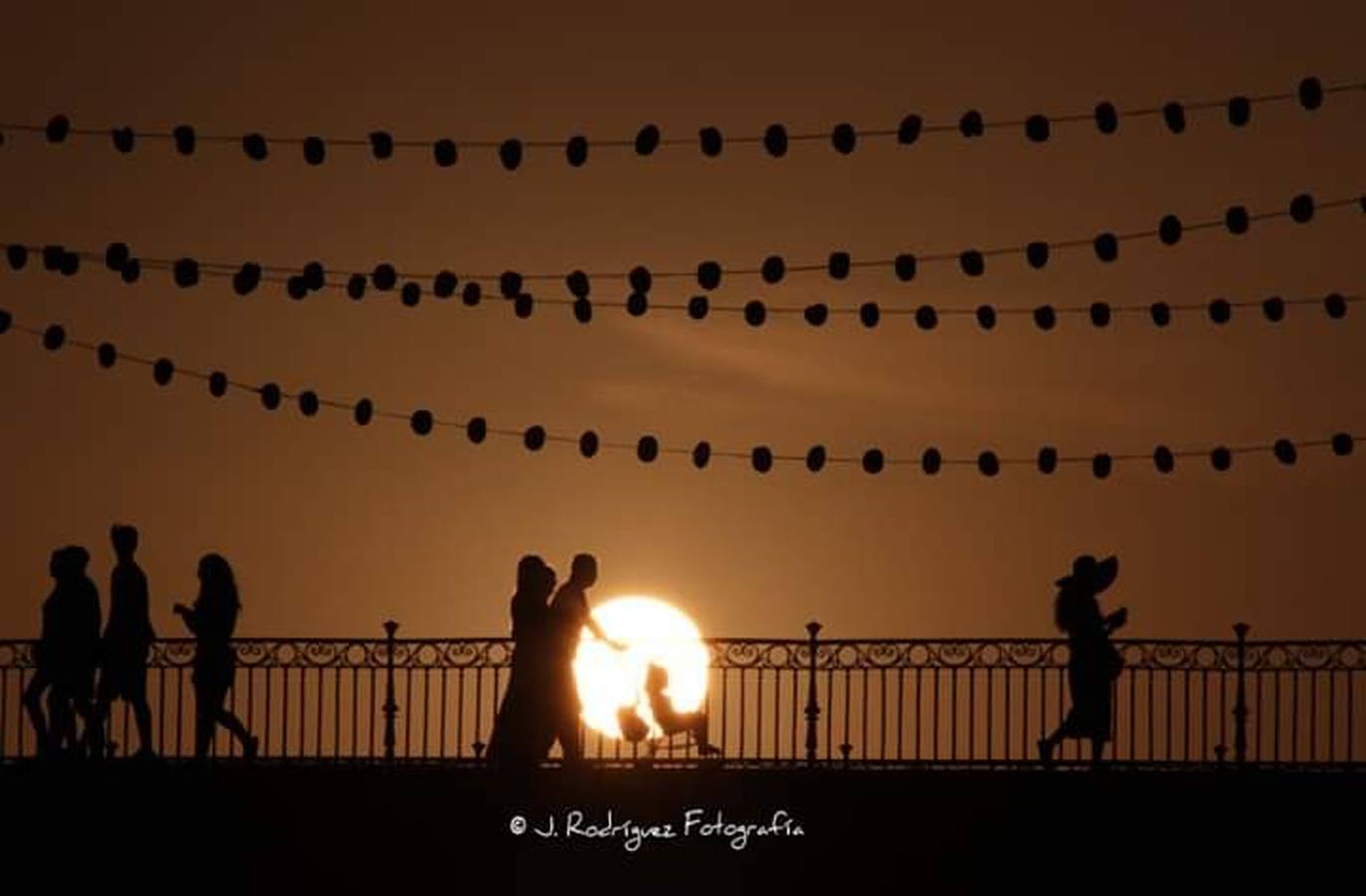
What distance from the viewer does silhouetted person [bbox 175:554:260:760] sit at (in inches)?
1663

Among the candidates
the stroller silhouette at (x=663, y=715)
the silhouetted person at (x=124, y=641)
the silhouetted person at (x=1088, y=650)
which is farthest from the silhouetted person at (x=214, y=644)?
the silhouetted person at (x=1088, y=650)

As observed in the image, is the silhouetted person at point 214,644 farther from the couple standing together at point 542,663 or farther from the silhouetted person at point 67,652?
the couple standing together at point 542,663

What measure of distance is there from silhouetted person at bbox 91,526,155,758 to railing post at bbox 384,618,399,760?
104 inches

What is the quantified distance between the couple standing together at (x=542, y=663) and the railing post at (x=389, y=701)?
2152 mm

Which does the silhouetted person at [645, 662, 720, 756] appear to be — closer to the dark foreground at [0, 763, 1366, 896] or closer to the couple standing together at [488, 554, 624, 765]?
the dark foreground at [0, 763, 1366, 896]

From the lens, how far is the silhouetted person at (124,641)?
4184 cm

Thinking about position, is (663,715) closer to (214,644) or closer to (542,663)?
(542,663)

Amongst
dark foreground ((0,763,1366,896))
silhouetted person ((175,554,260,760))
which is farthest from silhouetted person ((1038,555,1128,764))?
silhouetted person ((175,554,260,760))

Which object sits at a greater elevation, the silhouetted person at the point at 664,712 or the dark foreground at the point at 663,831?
the silhouetted person at the point at 664,712

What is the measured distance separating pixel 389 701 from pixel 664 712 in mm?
2587

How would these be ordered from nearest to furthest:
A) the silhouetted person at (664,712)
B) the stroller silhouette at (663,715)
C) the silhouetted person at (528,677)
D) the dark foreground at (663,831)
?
the silhouetted person at (528,677) < the dark foreground at (663,831) < the stroller silhouette at (663,715) < the silhouetted person at (664,712)

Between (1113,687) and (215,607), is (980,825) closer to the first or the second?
(1113,687)

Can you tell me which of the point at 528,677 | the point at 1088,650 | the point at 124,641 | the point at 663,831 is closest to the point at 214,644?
the point at 124,641

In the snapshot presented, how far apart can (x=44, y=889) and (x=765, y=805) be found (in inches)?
245
